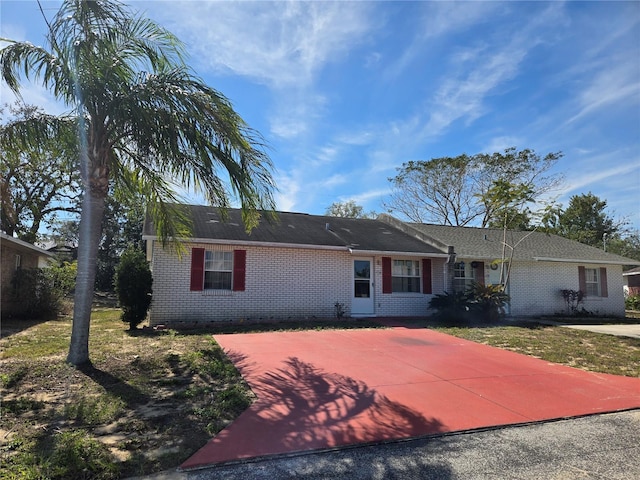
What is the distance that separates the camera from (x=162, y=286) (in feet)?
39.6

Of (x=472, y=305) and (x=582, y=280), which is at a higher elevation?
(x=582, y=280)

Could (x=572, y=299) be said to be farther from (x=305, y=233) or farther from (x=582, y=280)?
(x=305, y=233)

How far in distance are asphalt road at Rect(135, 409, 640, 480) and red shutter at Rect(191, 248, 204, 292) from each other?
931 cm

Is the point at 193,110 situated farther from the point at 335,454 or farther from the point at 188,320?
the point at 188,320

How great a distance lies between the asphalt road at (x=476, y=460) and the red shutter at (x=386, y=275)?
10371mm

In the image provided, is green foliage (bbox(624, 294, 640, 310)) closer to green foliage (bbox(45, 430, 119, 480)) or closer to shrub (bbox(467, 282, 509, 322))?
shrub (bbox(467, 282, 509, 322))

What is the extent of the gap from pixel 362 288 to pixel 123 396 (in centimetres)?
1038

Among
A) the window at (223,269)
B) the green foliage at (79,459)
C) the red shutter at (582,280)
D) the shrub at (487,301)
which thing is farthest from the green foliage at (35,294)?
the red shutter at (582,280)

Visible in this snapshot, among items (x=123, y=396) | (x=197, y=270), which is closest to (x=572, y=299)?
(x=197, y=270)

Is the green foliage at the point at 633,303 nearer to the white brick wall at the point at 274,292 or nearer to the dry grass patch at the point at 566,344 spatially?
the dry grass patch at the point at 566,344

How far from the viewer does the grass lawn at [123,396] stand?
11.8ft

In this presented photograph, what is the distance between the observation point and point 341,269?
1442cm

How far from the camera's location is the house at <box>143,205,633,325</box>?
12430 millimetres

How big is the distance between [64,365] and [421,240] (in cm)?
1368
